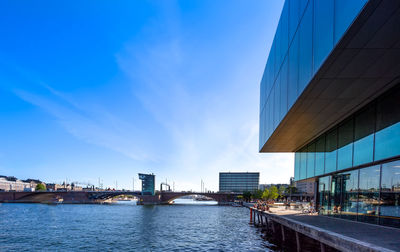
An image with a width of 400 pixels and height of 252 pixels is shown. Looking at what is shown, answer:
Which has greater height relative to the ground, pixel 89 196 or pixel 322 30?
pixel 322 30

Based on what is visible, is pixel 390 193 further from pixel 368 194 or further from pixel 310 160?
pixel 310 160

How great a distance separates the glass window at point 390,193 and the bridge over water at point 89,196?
112147 mm

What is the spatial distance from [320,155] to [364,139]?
8.78 meters

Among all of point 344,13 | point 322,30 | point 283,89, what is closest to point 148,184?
point 283,89

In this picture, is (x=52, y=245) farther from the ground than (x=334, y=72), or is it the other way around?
(x=334, y=72)

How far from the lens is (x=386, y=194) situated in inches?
671

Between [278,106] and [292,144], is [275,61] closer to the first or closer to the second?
[278,106]

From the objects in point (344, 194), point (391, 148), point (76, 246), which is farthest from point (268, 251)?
point (76, 246)

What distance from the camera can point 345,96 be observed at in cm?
1678

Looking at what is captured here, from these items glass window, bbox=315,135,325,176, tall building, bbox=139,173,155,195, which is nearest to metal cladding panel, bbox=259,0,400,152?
glass window, bbox=315,135,325,176

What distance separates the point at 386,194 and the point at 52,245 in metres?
28.2

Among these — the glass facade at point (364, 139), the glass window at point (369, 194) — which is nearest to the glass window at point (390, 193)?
the glass window at point (369, 194)

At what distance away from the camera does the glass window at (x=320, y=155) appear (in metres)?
27.0

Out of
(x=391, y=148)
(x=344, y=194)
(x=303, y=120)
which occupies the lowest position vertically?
(x=344, y=194)
